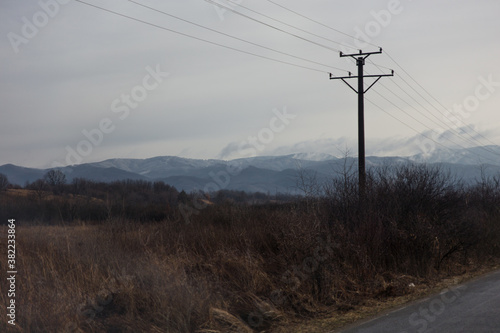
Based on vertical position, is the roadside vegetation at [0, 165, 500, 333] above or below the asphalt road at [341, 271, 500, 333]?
above

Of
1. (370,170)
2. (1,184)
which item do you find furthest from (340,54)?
(1,184)

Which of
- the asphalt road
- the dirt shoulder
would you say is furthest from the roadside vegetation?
the asphalt road

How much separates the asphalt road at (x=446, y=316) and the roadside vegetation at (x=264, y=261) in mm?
1148

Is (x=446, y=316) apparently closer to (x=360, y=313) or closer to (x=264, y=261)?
(x=360, y=313)

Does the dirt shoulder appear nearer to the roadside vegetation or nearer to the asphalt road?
the roadside vegetation

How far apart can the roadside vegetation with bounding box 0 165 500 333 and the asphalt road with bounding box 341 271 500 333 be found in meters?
1.15

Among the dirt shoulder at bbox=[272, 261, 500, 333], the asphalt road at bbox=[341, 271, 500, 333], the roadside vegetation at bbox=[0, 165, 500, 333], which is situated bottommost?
the dirt shoulder at bbox=[272, 261, 500, 333]

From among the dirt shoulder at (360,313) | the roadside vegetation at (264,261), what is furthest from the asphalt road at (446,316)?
the roadside vegetation at (264,261)

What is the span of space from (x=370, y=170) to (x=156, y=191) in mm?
40998

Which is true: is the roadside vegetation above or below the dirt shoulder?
above

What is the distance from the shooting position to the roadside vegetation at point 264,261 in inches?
343

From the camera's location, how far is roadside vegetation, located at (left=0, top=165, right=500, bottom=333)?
8.70m

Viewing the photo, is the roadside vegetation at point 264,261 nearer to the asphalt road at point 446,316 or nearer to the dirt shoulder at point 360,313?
the dirt shoulder at point 360,313

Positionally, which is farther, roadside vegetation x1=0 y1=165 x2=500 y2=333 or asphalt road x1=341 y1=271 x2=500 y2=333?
roadside vegetation x1=0 y1=165 x2=500 y2=333
